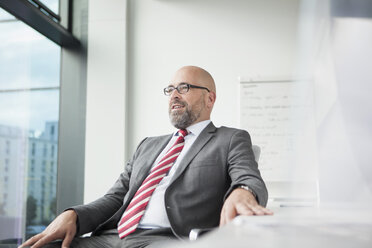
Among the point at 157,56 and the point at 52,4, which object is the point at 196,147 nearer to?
the point at 157,56

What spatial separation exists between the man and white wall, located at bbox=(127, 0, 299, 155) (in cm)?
146

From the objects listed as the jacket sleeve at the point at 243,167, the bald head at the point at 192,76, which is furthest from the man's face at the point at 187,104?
the jacket sleeve at the point at 243,167

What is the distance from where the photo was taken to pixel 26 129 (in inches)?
108

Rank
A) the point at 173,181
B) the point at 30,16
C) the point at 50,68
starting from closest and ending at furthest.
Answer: the point at 173,181
the point at 30,16
the point at 50,68

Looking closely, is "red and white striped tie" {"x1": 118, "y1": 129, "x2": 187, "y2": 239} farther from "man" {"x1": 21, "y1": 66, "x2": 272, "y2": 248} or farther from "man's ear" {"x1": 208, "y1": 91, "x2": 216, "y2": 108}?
"man's ear" {"x1": 208, "y1": 91, "x2": 216, "y2": 108}

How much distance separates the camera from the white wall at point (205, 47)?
10.5 ft

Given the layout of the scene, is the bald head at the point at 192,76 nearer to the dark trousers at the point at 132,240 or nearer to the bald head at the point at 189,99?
the bald head at the point at 189,99

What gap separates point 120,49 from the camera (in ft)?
11.0

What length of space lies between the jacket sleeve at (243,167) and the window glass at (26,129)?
1.65 m

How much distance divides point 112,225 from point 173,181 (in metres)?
0.34

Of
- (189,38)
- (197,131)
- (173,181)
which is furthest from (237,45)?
(173,181)

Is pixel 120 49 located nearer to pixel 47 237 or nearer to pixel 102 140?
pixel 102 140

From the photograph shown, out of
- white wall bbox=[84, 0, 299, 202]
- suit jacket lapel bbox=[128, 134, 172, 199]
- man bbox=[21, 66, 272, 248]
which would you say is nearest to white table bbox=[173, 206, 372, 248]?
man bbox=[21, 66, 272, 248]

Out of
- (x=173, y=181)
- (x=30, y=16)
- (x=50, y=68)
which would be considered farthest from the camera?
(x=50, y=68)
